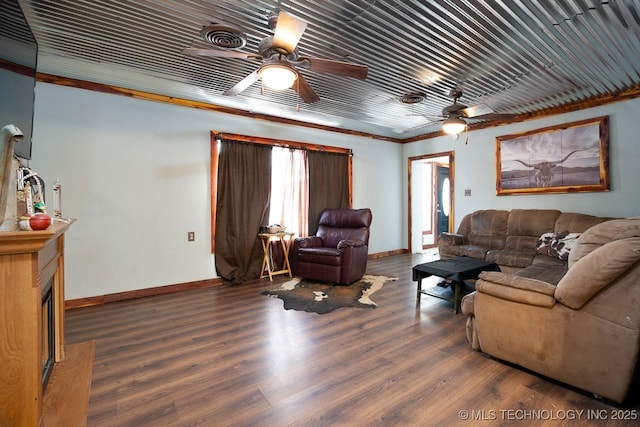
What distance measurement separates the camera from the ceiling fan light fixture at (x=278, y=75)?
2.14 meters

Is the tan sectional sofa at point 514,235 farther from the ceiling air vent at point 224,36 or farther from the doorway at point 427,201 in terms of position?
the ceiling air vent at point 224,36

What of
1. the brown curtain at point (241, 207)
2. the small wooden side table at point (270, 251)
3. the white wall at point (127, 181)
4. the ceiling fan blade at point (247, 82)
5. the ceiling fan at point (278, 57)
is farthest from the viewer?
the small wooden side table at point (270, 251)

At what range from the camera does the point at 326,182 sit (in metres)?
5.30

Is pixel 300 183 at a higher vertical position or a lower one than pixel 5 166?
higher

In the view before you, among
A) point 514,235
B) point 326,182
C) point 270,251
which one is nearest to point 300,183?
point 326,182

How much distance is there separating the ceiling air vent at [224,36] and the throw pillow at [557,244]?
12.9 feet

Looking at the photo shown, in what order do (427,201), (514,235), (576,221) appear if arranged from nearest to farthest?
(576,221)
(514,235)
(427,201)

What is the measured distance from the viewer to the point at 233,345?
240 cm

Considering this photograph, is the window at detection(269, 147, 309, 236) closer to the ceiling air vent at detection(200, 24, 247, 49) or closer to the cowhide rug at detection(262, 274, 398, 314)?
the cowhide rug at detection(262, 274, 398, 314)

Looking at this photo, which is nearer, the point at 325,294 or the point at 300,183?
the point at 325,294

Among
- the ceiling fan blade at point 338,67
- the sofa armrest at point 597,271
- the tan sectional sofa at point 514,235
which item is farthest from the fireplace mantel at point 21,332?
the tan sectional sofa at point 514,235

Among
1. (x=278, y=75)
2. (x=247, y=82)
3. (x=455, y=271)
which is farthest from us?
(x=455, y=271)

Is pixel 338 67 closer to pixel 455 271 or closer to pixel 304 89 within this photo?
pixel 304 89

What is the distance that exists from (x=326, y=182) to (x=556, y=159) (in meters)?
3.46
